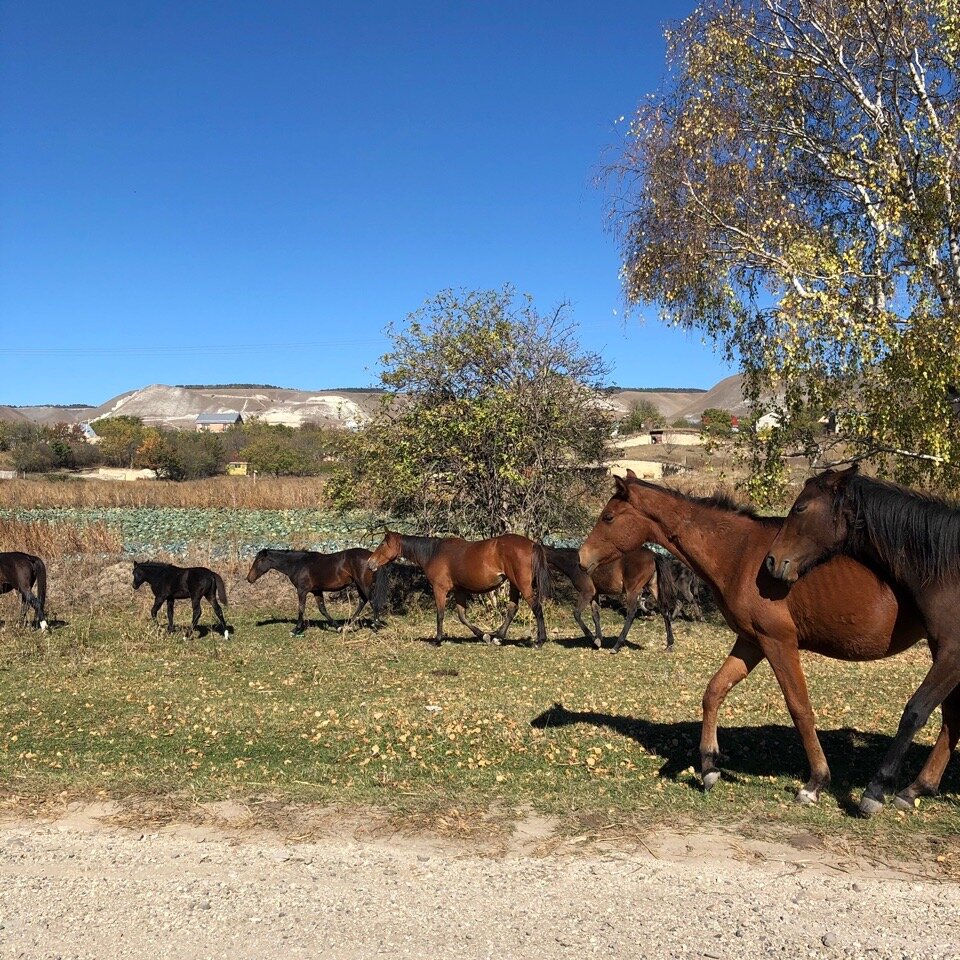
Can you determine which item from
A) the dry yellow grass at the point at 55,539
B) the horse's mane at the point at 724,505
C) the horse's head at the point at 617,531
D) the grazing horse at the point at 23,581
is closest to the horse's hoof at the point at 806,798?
the horse's mane at the point at 724,505

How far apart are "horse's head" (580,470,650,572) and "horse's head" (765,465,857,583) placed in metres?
1.25

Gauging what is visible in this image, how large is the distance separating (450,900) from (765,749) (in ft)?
13.4

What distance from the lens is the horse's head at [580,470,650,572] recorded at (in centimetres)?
703

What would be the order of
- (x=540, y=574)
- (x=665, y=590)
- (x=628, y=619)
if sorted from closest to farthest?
1. (x=540, y=574)
2. (x=628, y=619)
3. (x=665, y=590)

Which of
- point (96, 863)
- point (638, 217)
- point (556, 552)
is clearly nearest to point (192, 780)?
point (96, 863)

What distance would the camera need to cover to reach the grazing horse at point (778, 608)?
6027mm

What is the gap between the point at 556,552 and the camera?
52.4ft

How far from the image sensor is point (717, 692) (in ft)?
21.3

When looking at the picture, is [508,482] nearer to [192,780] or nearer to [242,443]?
[192,780]

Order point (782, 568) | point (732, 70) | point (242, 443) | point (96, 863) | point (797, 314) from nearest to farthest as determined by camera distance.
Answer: point (96, 863), point (782, 568), point (797, 314), point (732, 70), point (242, 443)

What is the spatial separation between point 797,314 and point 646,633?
Result: 6.67 meters

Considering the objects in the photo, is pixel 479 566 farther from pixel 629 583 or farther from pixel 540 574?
pixel 629 583

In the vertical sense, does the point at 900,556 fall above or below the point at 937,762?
above

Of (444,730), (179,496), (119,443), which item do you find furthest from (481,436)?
(119,443)
